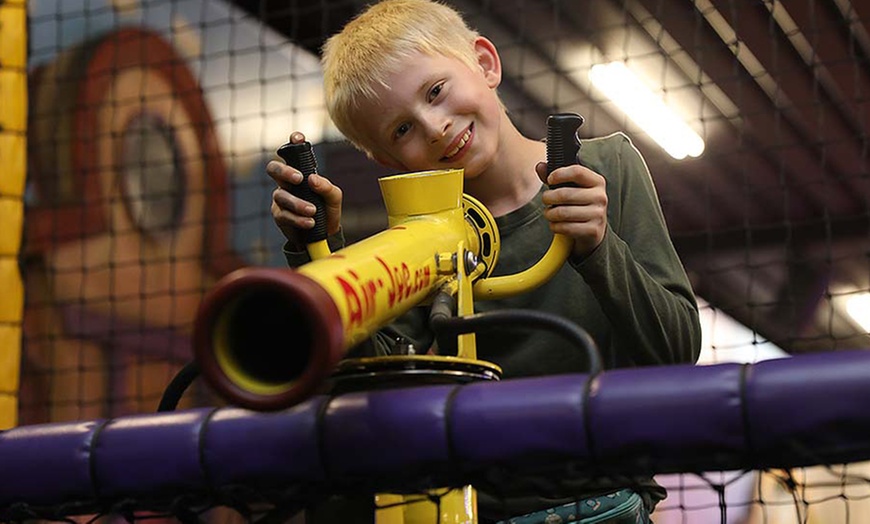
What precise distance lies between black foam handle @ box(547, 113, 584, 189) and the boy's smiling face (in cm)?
24

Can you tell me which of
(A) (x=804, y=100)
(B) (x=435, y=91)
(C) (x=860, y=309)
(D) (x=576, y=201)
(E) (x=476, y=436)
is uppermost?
(A) (x=804, y=100)

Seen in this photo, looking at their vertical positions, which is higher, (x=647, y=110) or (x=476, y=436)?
(x=647, y=110)

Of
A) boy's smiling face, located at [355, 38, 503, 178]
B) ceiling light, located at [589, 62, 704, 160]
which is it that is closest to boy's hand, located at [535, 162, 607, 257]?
boy's smiling face, located at [355, 38, 503, 178]

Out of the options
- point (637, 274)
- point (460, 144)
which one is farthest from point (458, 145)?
point (637, 274)

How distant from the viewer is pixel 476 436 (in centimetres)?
64

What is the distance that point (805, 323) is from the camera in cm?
523

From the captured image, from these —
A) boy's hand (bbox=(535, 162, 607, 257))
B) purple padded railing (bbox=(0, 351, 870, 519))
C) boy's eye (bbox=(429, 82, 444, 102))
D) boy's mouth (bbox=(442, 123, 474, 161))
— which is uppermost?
boy's eye (bbox=(429, 82, 444, 102))

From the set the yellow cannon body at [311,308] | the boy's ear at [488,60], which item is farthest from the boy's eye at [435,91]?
the yellow cannon body at [311,308]

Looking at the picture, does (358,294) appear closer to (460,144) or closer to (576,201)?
(576,201)

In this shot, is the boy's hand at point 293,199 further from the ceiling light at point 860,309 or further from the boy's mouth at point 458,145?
the ceiling light at point 860,309

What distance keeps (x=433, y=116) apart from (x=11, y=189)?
1001 mm

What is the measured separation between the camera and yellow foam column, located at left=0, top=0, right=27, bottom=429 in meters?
1.75

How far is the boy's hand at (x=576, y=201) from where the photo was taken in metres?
0.80

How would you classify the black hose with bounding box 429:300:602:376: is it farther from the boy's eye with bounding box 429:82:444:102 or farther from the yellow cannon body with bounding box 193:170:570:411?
the boy's eye with bounding box 429:82:444:102
